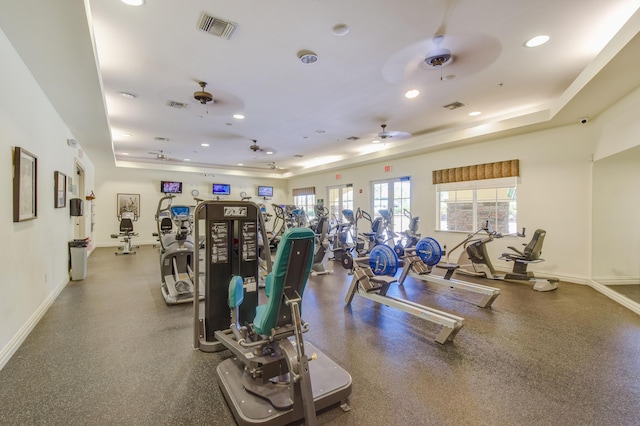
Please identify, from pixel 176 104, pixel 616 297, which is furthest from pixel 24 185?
pixel 616 297

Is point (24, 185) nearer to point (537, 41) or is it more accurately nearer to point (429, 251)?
point (429, 251)

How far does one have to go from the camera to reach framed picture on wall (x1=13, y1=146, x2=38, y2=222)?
2.70 meters

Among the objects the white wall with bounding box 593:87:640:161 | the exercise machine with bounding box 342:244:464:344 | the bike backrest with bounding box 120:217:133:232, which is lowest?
the exercise machine with bounding box 342:244:464:344

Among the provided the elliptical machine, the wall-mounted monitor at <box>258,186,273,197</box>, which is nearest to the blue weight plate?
the elliptical machine

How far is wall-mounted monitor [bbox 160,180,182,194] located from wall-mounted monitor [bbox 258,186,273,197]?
3.32m

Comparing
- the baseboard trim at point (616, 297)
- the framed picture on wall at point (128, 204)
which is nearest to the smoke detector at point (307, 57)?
the baseboard trim at point (616, 297)

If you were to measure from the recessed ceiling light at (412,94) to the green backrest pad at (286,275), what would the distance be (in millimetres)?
3514

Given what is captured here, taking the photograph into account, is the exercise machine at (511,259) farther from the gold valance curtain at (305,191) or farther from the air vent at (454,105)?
the gold valance curtain at (305,191)

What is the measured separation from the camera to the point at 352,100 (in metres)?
4.73

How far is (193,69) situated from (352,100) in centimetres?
244

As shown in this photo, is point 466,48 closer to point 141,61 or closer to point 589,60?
point 589,60

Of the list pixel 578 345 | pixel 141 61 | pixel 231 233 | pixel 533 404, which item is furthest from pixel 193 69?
pixel 578 345

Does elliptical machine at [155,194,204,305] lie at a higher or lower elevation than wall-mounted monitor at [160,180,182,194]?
lower

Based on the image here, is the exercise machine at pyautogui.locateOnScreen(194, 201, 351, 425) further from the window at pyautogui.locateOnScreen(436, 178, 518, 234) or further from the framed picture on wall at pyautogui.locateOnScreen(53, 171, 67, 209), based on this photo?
the window at pyautogui.locateOnScreen(436, 178, 518, 234)
